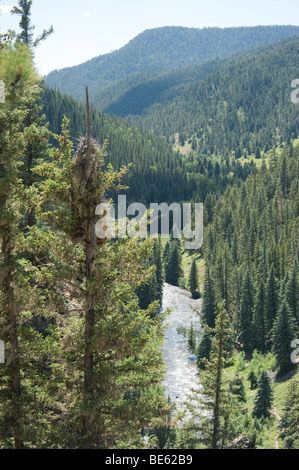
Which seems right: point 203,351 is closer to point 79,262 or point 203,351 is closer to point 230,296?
point 230,296

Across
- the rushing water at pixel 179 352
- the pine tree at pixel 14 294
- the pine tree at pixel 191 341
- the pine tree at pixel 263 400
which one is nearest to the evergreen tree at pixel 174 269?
the rushing water at pixel 179 352

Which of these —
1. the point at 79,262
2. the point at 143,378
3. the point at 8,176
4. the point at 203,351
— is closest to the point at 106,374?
the point at 143,378

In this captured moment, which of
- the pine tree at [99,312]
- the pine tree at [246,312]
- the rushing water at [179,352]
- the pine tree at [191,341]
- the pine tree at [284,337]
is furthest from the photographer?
the pine tree at [246,312]

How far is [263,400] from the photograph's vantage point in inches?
1944

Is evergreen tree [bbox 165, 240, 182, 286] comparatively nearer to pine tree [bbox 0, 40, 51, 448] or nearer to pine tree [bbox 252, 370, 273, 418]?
pine tree [bbox 252, 370, 273, 418]

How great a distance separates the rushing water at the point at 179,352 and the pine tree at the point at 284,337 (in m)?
12.1

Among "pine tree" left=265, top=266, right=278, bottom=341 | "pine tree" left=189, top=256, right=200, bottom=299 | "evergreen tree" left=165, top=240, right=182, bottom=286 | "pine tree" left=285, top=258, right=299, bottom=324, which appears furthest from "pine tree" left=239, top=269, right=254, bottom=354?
"evergreen tree" left=165, top=240, right=182, bottom=286

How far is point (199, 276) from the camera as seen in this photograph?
109m

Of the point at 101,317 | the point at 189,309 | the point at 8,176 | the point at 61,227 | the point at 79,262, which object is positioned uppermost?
the point at 8,176

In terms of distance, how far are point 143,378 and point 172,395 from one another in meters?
40.6

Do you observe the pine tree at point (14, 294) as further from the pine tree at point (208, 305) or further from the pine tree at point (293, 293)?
the pine tree at point (208, 305)

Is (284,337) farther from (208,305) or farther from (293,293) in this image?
(208,305)

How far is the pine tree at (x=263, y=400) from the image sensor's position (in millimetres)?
49250

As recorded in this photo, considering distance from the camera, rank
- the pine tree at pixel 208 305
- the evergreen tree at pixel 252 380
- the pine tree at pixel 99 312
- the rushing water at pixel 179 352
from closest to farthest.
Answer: the pine tree at pixel 99 312 → the rushing water at pixel 179 352 → the evergreen tree at pixel 252 380 → the pine tree at pixel 208 305
